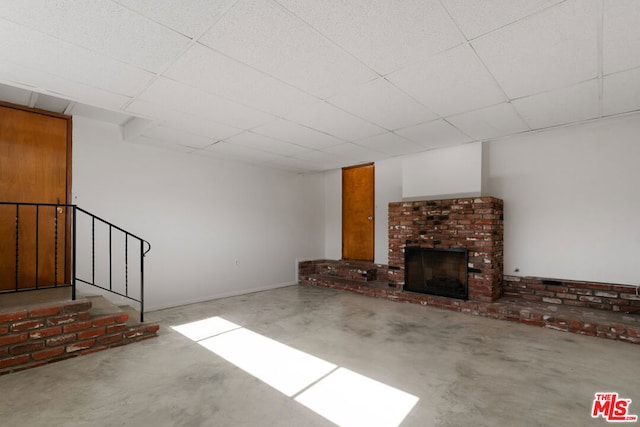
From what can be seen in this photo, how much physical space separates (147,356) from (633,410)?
157 inches

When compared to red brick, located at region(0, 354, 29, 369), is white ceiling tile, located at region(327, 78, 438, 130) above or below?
above

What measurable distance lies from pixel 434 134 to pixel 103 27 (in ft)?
11.9

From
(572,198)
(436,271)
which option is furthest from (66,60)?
(572,198)

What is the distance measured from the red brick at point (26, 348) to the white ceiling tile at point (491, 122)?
471cm

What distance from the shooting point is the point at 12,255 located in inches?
140

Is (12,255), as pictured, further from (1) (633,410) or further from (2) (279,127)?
(1) (633,410)

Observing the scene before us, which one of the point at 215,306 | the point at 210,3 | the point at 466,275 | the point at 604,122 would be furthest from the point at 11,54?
the point at 604,122

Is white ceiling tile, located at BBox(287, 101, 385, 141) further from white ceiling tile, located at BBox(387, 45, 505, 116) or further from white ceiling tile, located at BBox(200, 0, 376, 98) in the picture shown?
white ceiling tile, located at BBox(387, 45, 505, 116)

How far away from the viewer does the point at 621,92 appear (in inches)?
110

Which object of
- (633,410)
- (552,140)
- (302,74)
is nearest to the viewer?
(633,410)

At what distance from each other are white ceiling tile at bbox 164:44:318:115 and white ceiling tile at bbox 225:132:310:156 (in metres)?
1.03

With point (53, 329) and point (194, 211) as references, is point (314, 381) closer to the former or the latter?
point (53, 329)

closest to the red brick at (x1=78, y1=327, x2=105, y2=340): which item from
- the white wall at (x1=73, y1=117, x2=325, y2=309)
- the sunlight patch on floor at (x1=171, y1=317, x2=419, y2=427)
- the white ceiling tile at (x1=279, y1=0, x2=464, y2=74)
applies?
the sunlight patch on floor at (x1=171, y1=317, x2=419, y2=427)

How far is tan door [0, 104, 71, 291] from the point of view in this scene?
11.6ft
